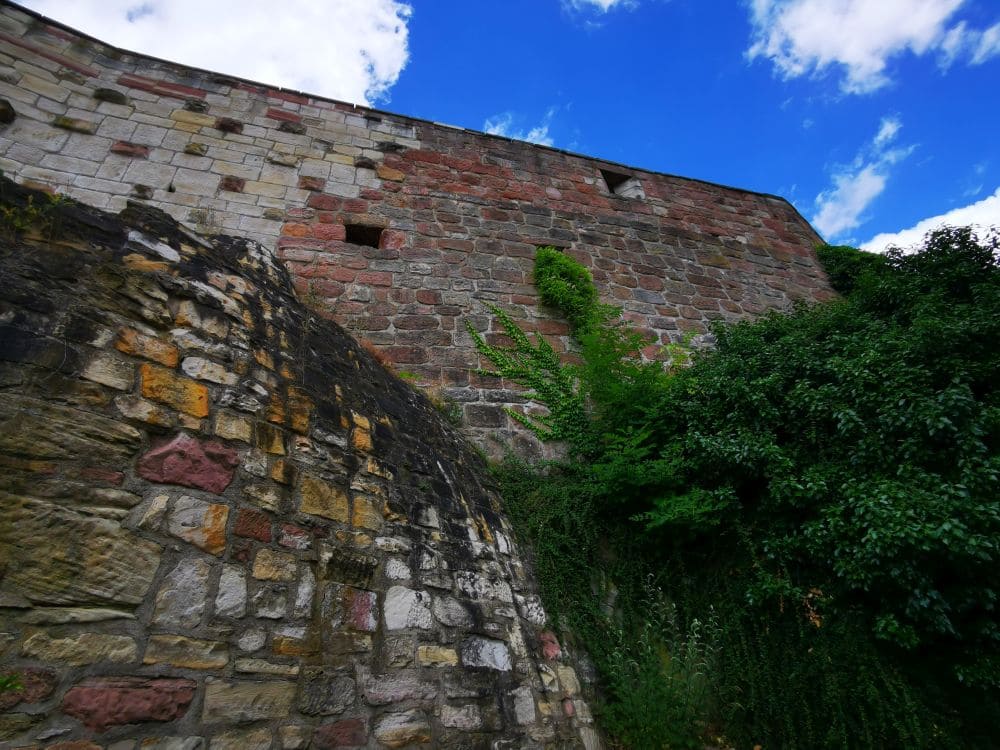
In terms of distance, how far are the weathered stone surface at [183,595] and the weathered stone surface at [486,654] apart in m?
1.12

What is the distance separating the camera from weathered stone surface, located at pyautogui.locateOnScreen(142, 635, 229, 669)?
1.63 m

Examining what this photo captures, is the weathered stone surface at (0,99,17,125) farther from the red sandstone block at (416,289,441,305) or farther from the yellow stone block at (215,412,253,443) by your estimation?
the yellow stone block at (215,412,253,443)

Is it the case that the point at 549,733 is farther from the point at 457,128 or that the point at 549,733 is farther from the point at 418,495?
the point at 457,128

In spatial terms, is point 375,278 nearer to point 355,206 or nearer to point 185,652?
point 355,206

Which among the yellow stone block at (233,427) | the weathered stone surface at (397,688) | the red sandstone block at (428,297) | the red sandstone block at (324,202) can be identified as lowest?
the weathered stone surface at (397,688)

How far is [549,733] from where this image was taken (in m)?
2.50

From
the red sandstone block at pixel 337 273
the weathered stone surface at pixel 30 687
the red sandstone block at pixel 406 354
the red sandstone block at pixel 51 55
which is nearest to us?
the weathered stone surface at pixel 30 687

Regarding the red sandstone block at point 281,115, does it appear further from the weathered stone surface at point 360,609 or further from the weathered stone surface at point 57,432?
the weathered stone surface at point 360,609

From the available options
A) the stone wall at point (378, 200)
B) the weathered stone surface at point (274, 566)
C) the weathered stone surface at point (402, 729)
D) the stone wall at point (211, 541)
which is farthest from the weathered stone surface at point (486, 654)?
the stone wall at point (378, 200)

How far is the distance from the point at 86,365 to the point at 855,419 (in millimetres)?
3914

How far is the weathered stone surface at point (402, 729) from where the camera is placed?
2.00 meters

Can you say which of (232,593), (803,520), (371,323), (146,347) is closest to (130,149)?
(371,323)

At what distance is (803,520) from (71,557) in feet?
12.0

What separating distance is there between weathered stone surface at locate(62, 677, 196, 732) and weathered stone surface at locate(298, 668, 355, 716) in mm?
372
